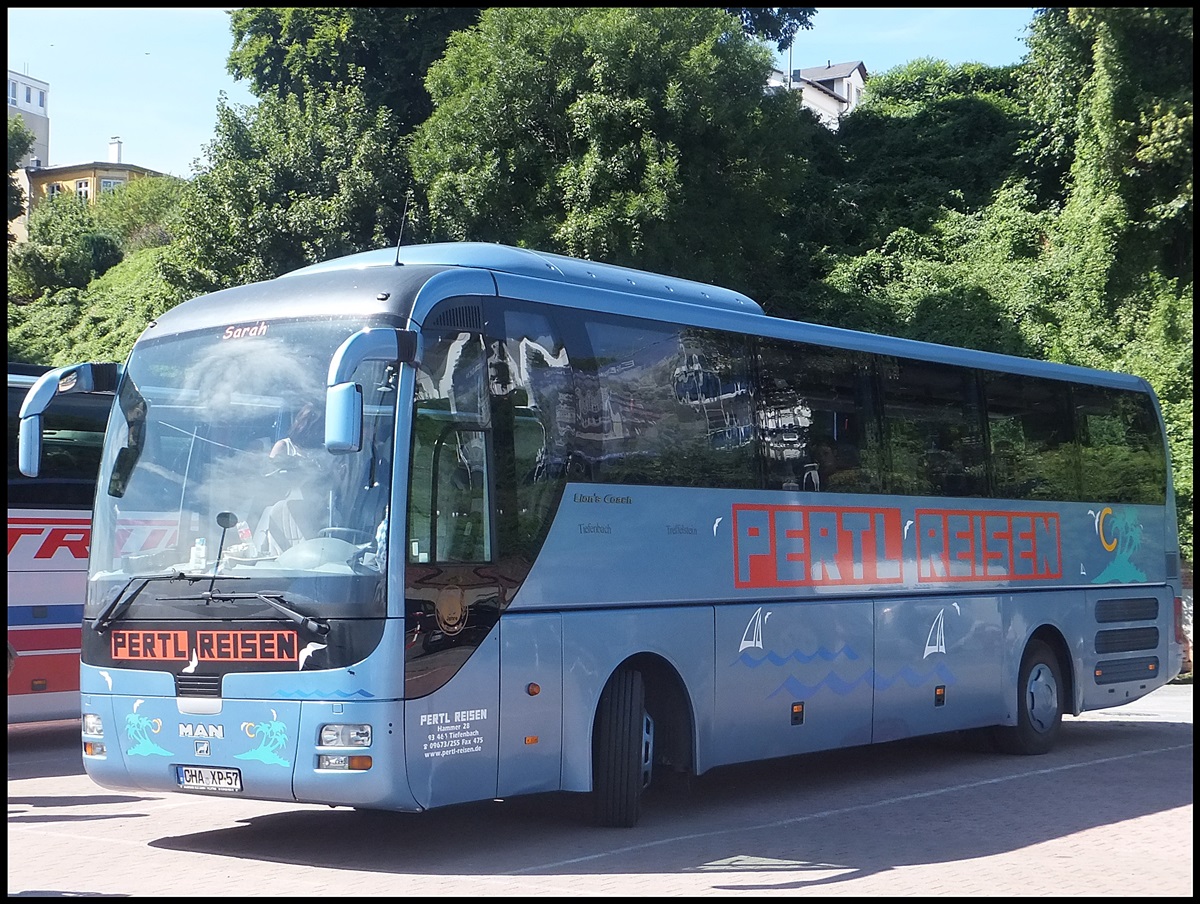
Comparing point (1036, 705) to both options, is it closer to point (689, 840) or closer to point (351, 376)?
point (689, 840)

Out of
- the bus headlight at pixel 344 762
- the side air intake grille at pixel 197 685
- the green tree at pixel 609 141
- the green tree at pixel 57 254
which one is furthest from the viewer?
the green tree at pixel 57 254

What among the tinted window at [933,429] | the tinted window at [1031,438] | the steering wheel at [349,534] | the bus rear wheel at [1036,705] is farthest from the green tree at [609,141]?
the steering wheel at [349,534]

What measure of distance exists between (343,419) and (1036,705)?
942 centimetres

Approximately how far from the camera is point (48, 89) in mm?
126312

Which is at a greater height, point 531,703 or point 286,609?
point 286,609

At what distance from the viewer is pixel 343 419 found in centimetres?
791

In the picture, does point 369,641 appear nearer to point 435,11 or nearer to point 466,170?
point 466,170

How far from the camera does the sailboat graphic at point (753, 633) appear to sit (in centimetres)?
1120

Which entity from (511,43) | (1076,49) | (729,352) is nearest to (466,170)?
(511,43)

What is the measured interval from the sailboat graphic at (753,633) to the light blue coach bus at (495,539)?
0.06 feet

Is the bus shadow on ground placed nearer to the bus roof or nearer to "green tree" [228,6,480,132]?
the bus roof

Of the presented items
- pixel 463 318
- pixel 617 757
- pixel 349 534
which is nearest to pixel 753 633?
pixel 617 757

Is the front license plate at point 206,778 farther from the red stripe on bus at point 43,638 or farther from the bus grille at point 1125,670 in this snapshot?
the bus grille at point 1125,670

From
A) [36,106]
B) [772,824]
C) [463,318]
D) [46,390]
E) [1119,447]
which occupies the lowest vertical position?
[772,824]
